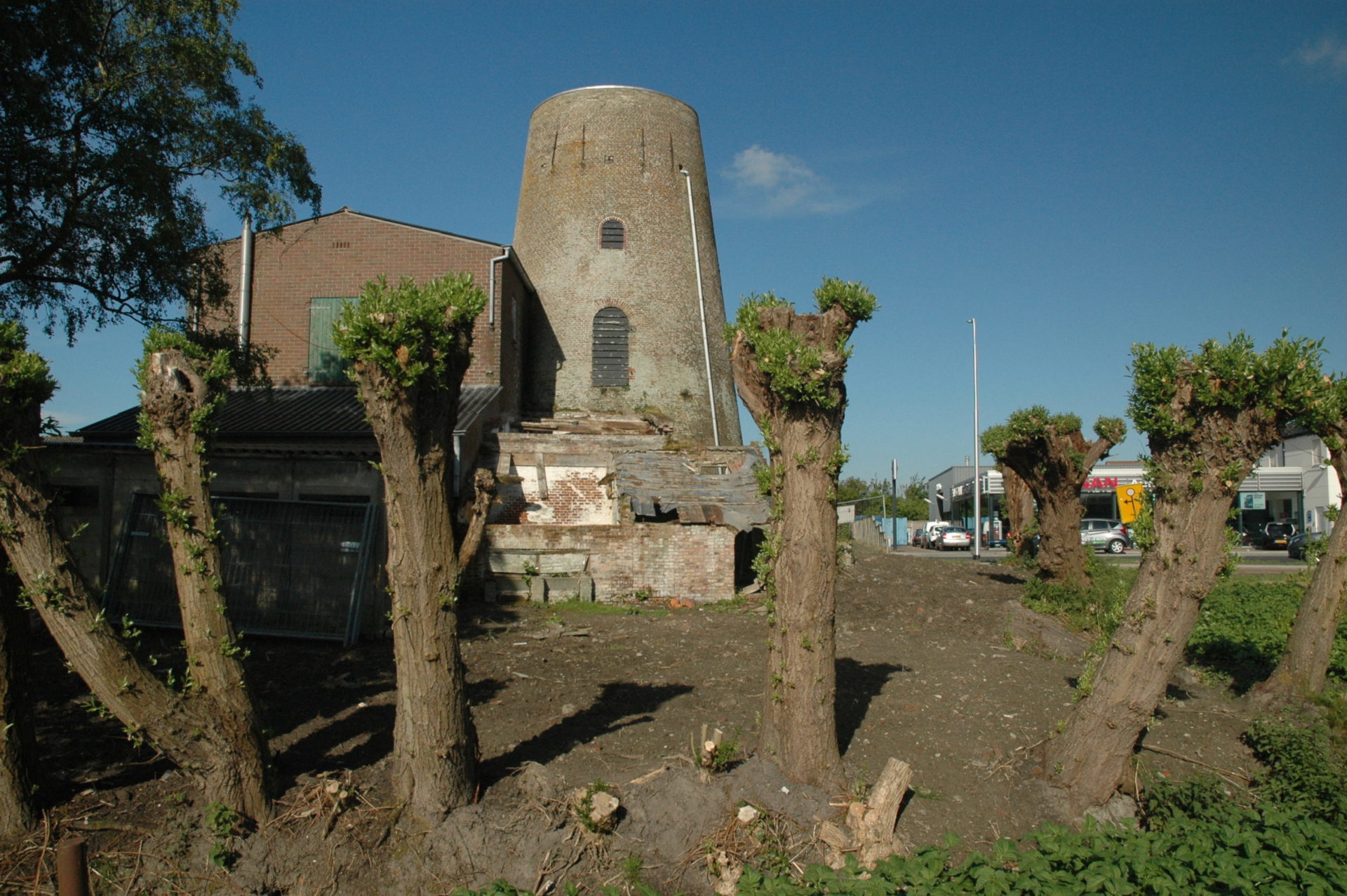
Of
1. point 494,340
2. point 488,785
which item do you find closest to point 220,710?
point 488,785

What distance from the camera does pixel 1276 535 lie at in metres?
35.1

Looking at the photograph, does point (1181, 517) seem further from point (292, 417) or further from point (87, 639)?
point (292, 417)

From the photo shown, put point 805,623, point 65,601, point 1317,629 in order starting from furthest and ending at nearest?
point 1317,629 → point 805,623 → point 65,601

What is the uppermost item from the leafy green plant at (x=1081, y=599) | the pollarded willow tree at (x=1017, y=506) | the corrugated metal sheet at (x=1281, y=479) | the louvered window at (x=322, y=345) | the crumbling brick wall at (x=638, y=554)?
the louvered window at (x=322, y=345)

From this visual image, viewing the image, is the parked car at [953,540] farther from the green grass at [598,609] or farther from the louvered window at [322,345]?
the louvered window at [322,345]

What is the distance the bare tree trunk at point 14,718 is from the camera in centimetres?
537

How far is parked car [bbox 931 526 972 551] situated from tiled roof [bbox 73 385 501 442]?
90.2ft

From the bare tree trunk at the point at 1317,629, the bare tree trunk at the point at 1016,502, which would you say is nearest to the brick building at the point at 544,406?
the bare tree trunk at the point at 1016,502

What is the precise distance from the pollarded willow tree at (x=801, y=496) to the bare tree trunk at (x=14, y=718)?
16.1 ft

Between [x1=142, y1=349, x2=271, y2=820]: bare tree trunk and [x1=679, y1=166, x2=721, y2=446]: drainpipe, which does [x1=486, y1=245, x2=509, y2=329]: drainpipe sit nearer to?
[x1=679, y1=166, x2=721, y2=446]: drainpipe

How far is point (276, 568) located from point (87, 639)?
661 cm

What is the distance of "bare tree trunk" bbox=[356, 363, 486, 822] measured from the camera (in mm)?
5711

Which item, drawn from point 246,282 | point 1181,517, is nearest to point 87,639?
point 1181,517

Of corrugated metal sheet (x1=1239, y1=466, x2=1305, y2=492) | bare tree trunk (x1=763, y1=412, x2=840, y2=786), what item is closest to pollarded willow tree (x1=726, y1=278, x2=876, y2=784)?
bare tree trunk (x1=763, y1=412, x2=840, y2=786)
